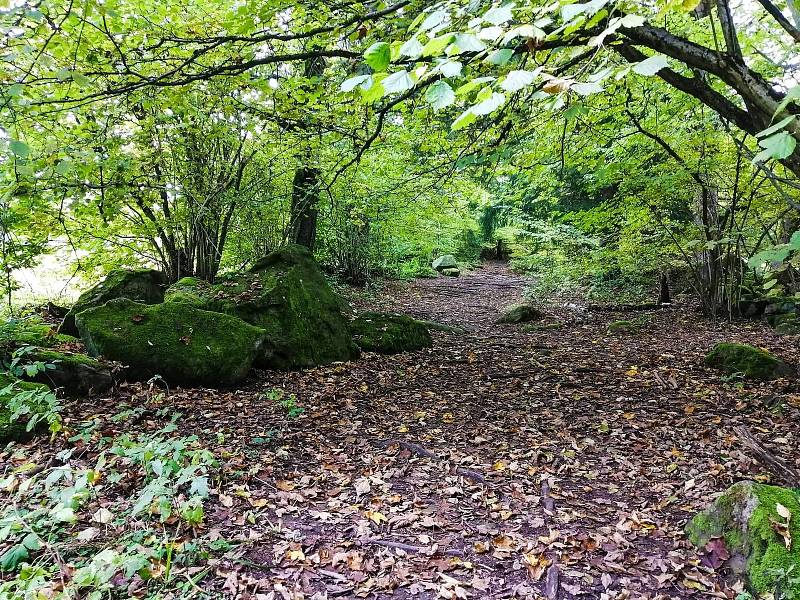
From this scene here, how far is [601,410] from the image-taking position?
16.4 ft

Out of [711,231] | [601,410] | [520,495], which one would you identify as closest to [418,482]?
[520,495]

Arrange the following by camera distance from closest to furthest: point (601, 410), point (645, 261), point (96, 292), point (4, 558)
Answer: point (4, 558), point (601, 410), point (96, 292), point (645, 261)

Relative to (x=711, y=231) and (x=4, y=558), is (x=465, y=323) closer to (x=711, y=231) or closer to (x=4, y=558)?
(x=711, y=231)

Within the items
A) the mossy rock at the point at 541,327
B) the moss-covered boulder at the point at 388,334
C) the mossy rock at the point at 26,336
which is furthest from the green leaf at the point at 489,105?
the mossy rock at the point at 541,327

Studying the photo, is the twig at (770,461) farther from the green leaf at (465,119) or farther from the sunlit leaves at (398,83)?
the sunlit leaves at (398,83)

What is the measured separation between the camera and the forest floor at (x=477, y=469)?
2689mm

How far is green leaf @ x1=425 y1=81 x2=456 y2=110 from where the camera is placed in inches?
62.4

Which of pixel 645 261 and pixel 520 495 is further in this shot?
pixel 645 261

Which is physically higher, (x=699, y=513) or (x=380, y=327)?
(x=380, y=327)

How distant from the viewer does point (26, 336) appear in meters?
4.52

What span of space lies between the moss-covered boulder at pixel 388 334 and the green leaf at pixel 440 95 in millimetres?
5916

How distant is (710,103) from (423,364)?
15.3 ft

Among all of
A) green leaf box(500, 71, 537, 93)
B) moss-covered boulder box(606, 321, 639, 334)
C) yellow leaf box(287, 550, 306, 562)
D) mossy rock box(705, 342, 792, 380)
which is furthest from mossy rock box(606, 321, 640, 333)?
green leaf box(500, 71, 537, 93)

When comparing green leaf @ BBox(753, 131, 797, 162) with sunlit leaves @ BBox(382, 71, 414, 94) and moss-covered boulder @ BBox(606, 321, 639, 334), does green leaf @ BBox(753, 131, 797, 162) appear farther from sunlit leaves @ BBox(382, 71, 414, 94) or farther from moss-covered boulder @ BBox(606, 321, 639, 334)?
moss-covered boulder @ BBox(606, 321, 639, 334)
